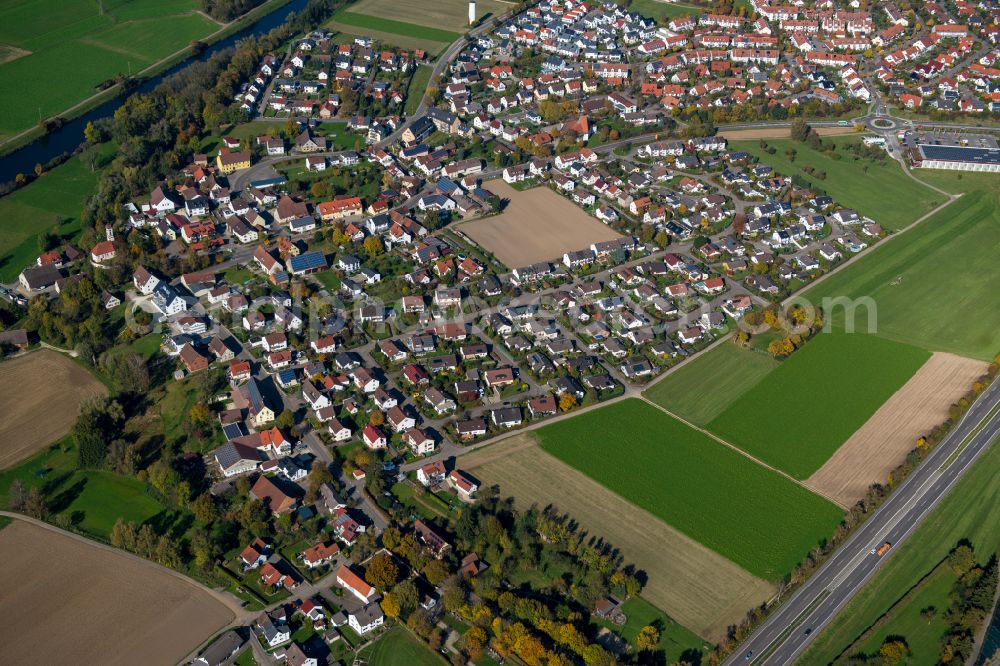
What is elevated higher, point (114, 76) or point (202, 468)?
point (114, 76)

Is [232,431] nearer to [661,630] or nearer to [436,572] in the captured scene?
[436,572]

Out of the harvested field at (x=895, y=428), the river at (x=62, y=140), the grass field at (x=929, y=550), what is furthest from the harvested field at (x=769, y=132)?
the river at (x=62, y=140)

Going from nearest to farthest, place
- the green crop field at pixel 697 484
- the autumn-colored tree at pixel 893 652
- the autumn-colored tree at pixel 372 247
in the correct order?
the autumn-colored tree at pixel 893 652 → the green crop field at pixel 697 484 → the autumn-colored tree at pixel 372 247

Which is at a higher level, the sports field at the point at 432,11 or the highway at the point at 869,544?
the sports field at the point at 432,11

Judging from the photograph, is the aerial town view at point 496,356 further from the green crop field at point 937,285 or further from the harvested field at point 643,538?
the green crop field at point 937,285

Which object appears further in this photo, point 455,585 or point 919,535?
point 919,535

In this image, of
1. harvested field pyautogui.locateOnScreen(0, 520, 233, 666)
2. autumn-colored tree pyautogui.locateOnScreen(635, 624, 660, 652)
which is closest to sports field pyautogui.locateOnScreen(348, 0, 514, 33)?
harvested field pyautogui.locateOnScreen(0, 520, 233, 666)

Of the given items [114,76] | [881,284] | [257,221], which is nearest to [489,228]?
[257,221]

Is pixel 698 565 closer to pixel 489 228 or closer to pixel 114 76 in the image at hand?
pixel 489 228
